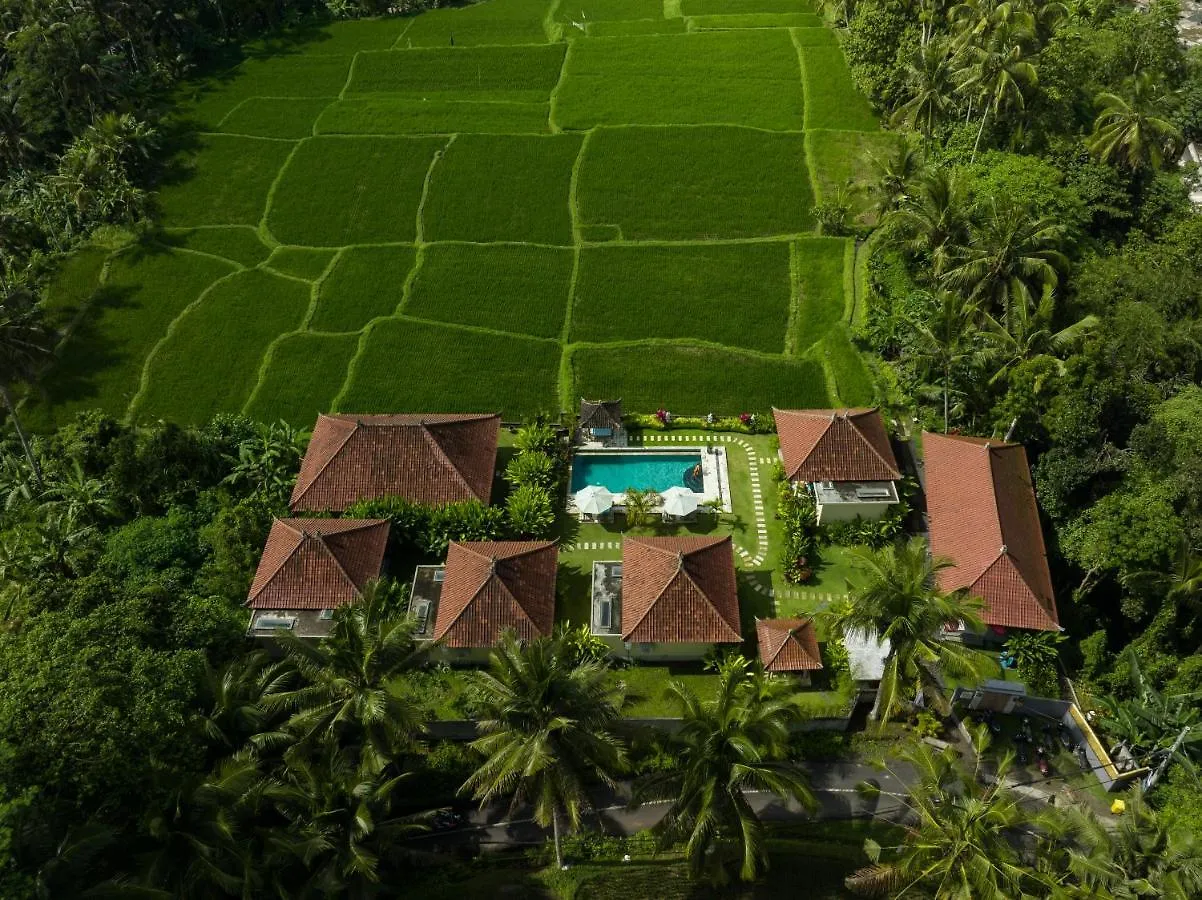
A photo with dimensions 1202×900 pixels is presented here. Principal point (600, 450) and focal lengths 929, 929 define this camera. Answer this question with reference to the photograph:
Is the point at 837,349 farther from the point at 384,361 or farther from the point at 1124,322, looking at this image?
the point at 384,361

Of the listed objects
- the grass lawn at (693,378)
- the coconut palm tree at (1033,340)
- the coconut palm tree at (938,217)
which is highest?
the coconut palm tree at (938,217)

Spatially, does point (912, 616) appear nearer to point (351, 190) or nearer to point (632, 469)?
point (632, 469)

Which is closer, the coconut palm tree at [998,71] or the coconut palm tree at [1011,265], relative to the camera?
the coconut palm tree at [1011,265]

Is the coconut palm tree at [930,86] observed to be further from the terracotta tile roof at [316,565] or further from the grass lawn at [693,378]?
the terracotta tile roof at [316,565]

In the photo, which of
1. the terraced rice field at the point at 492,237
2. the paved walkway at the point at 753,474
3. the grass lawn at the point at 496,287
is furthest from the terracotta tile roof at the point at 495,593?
the grass lawn at the point at 496,287

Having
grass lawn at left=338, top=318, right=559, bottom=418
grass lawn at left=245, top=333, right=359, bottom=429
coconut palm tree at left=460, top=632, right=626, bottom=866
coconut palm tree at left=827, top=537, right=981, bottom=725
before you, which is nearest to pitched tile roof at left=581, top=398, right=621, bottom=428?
grass lawn at left=338, top=318, right=559, bottom=418

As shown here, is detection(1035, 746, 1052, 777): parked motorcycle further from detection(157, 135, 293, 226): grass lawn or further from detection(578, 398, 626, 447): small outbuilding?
detection(157, 135, 293, 226): grass lawn

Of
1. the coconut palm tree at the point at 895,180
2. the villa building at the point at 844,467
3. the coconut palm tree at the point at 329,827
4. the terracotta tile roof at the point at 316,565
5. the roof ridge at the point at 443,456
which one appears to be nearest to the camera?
the coconut palm tree at the point at 329,827

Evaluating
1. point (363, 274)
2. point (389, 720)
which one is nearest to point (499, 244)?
point (363, 274)
